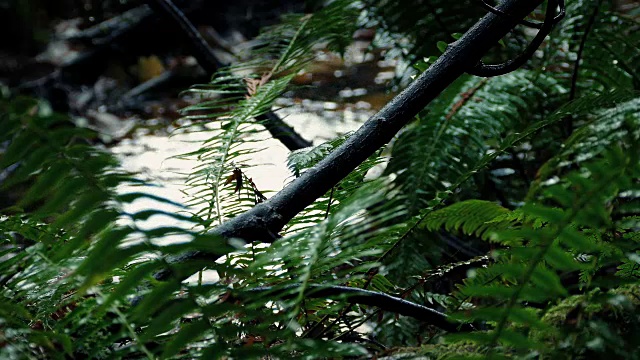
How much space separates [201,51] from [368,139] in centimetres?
130

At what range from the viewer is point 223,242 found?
0.62m

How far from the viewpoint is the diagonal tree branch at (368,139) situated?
83 cm

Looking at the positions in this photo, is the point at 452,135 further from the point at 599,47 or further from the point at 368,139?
the point at 368,139

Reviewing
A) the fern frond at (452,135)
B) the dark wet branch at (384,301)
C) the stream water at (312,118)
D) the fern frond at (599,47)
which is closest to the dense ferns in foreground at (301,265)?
the dark wet branch at (384,301)

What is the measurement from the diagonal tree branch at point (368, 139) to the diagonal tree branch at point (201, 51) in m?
0.90

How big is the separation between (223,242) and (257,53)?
1531mm

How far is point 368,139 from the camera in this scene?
0.91m

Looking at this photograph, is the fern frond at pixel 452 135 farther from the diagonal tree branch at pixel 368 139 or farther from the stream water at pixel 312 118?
the stream water at pixel 312 118

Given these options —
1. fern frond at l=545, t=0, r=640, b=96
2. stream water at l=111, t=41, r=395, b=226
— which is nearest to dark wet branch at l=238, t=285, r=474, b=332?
fern frond at l=545, t=0, r=640, b=96

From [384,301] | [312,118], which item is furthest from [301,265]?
[312,118]

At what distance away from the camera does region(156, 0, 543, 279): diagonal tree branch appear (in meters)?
0.83

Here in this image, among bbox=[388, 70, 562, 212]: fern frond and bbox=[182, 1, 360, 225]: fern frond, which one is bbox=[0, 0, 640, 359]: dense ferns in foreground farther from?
bbox=[388, 70, 562, 212]: fern frond

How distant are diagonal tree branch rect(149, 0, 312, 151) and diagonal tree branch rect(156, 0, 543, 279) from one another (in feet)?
2.96

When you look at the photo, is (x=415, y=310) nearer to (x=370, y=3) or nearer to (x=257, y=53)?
(x=257, y=53)
